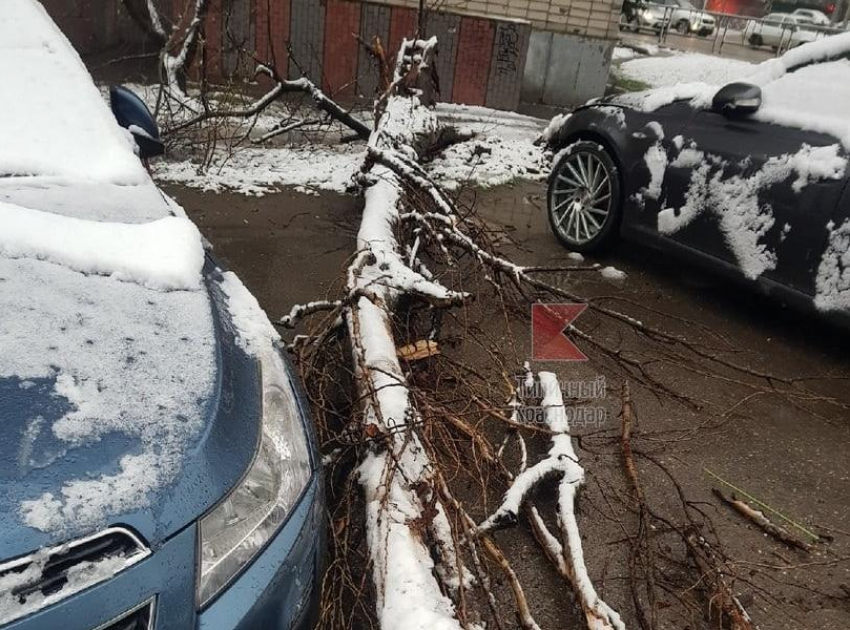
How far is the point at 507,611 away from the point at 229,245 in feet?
11.1

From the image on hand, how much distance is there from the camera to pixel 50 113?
2.59m

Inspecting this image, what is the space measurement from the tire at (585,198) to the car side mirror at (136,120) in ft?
9.70

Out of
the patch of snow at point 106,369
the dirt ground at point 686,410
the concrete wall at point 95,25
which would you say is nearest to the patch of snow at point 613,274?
the dirt ground at point 686,410

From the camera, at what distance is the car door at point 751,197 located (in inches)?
142

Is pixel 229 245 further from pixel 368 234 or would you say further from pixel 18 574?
pixel 18 574

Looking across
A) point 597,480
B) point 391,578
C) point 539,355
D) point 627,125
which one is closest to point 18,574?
point 391,578

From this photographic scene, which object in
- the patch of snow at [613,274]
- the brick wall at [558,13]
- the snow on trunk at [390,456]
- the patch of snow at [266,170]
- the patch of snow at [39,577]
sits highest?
the brick wall at [558,13]

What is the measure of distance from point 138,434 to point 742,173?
3600 millimetres

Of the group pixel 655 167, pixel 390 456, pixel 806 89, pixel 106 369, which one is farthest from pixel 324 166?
pixel 106 369

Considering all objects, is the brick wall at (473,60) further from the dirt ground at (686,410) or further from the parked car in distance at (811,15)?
the parked car in distance at (811,15)

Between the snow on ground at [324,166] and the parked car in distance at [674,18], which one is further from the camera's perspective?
the parked car in distance at [674,18]

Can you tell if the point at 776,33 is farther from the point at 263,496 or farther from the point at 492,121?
the point at 263,496

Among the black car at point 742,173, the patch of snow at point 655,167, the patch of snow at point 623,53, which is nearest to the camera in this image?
the black car at point 742,173

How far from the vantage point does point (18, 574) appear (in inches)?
45.9
